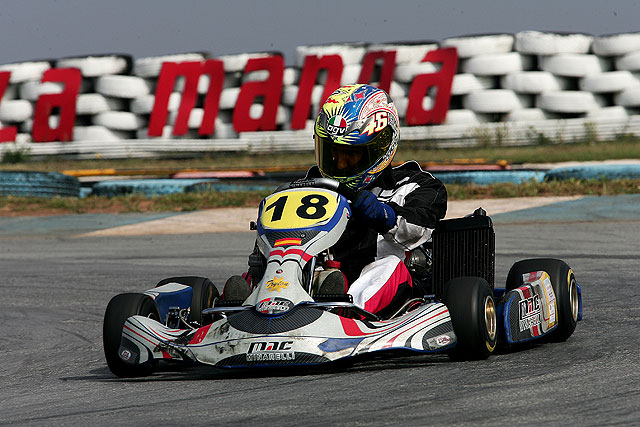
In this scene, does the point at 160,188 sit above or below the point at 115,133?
above

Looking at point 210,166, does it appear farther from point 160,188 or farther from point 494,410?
point 494,410

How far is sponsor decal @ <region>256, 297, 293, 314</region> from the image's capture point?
152 inches

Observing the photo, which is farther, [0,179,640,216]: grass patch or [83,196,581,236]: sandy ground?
[0,179,640,216]: grass patch

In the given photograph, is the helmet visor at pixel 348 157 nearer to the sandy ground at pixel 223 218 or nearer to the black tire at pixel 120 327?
the black tire at pixel 120 327

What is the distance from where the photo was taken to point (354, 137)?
4.77 metres

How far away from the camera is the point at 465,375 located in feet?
11.8

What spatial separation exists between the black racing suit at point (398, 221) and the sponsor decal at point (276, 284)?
0.62 metres

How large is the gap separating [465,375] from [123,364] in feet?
4.54

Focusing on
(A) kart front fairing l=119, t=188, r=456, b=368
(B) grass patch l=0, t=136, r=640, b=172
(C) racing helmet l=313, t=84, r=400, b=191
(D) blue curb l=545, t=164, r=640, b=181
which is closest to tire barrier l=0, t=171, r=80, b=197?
(B) grass patch l=0, t=136, r=640, b=172

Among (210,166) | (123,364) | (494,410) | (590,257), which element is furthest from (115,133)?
(494,410)

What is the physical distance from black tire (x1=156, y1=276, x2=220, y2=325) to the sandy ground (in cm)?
593

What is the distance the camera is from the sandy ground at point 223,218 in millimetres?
11148

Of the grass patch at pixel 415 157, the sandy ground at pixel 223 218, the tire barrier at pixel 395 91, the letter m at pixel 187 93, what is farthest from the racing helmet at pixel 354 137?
the letter m at pixel 187 93

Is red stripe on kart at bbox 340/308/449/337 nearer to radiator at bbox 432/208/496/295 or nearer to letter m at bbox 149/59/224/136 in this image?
radiator at bbox 432/208/496/295
